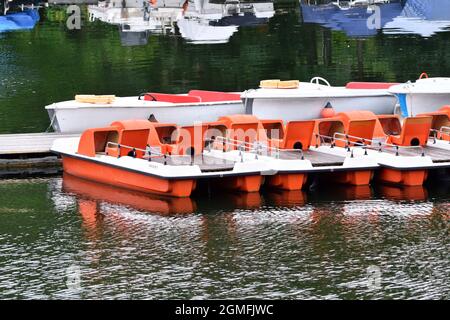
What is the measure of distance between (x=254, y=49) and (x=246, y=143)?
2892cm

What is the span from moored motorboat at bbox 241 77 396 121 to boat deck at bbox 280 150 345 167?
191 inches

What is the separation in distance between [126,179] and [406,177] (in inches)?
268

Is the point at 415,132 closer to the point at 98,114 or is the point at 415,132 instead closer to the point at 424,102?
the point at 424,102

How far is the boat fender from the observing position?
39.4m

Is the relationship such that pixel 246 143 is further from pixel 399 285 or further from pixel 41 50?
pixel 41 50

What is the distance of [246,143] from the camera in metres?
34.4

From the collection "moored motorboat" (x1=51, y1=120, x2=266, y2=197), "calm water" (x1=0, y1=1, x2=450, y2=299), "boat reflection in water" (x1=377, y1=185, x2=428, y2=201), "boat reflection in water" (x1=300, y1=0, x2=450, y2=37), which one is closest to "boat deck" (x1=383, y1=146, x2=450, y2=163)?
"calm water" (x1=0, y1=1, x2=450, y2=299)

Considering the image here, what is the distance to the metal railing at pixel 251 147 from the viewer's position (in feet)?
112

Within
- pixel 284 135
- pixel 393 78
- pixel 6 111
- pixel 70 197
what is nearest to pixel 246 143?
pixel 284 135

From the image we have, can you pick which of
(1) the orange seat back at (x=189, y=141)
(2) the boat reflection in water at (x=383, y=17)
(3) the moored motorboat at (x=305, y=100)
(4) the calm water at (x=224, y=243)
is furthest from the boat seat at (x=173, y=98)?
(2) the boat reflection in water at (x=383, y=17)

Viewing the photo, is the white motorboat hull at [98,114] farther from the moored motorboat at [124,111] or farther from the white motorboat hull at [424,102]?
the white motorboat hull at [424,102]

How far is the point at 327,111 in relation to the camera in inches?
1555

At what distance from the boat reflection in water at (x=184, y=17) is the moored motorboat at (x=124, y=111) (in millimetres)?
26563

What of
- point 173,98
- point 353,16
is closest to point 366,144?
point 173,98
